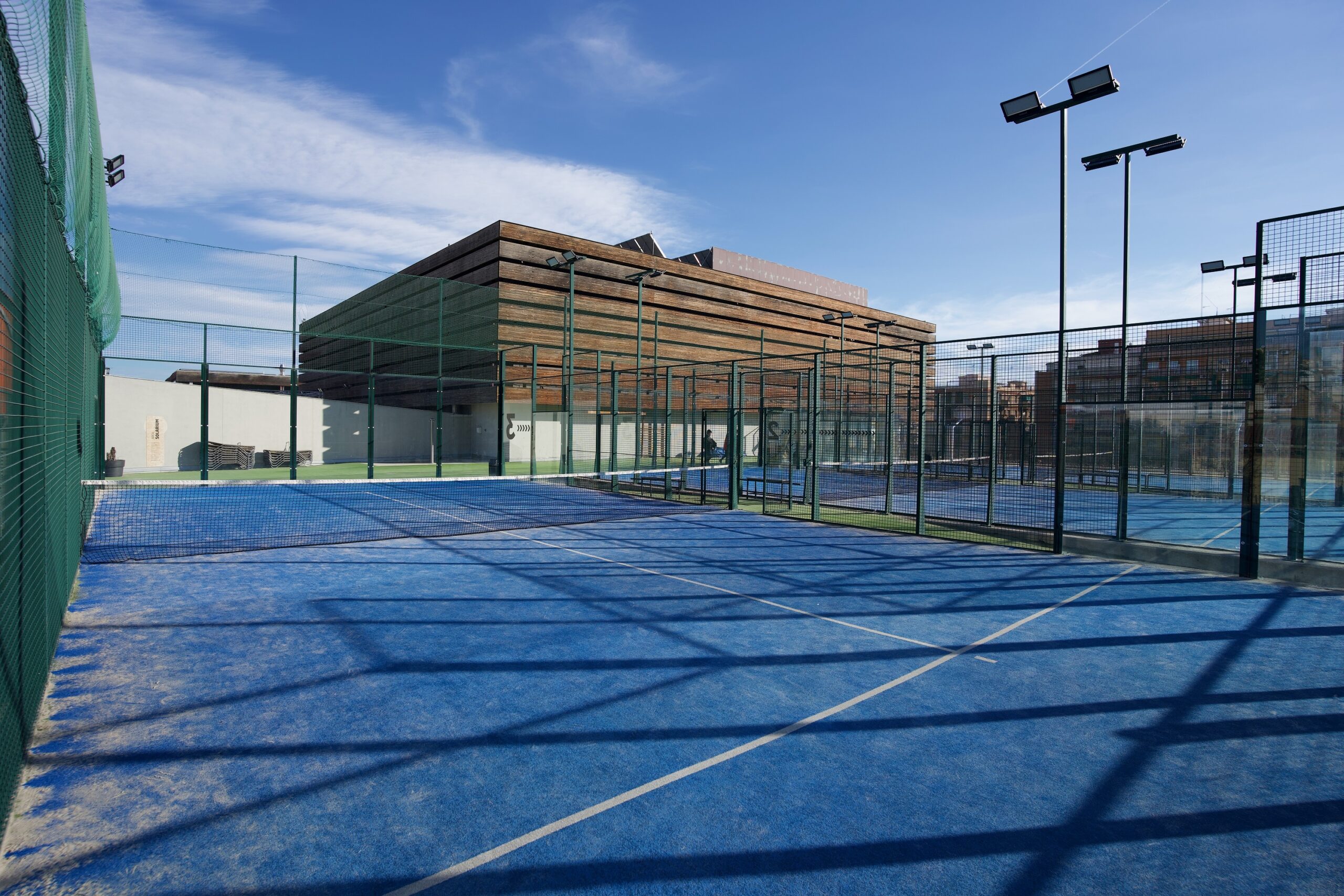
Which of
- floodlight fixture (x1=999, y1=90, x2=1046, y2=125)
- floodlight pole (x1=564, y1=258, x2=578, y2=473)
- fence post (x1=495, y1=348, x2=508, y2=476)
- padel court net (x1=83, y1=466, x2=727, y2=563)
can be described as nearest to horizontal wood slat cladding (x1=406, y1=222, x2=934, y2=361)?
floodlight pole (x1=564, y1=258, x2=578, y2=473)

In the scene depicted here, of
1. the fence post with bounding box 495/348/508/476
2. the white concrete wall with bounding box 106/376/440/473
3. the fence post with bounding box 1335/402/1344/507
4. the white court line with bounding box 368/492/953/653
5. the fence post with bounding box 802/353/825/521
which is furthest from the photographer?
the white concrete wall with bounding box 106/376/440/473

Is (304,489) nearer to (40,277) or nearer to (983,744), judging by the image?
(40,277)

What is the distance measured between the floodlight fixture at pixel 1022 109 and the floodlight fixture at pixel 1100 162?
2.77 metres

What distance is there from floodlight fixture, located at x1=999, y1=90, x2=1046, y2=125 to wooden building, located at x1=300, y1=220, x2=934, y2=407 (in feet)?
18.9

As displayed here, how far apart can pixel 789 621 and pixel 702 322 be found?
116 feet

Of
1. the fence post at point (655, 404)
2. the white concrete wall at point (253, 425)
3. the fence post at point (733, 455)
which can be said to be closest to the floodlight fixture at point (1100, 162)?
the fence post at point (733, 455)

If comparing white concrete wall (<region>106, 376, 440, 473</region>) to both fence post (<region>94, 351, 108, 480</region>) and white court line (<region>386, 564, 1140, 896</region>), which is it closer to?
fence post (<region>94, 351, 108, 480</region>)

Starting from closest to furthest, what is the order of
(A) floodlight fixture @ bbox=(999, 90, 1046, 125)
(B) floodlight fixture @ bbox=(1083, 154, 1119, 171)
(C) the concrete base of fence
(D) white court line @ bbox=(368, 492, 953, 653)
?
(D) white court line @ bbox=(368, 492, 953, 653) < (C) the concrete base of fence < (A) floodlight fixture @ bbox=(999, 90, 1046, 125) < (B) floodlight fixture @ bbox=(1083, 154, 1119, 171)

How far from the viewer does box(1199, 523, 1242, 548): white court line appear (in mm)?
11438

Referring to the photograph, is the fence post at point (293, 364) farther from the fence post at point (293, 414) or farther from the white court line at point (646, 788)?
the white court line at point (646, 788)

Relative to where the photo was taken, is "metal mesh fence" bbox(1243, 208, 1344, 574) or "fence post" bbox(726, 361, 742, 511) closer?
"metal mesh fence" bbox(1243, 208, 1344, 574)

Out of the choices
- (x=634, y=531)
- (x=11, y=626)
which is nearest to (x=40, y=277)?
(x=11, y=626)

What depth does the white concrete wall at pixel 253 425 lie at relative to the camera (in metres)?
22.2

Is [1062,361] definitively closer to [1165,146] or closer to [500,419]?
[1165,146]
